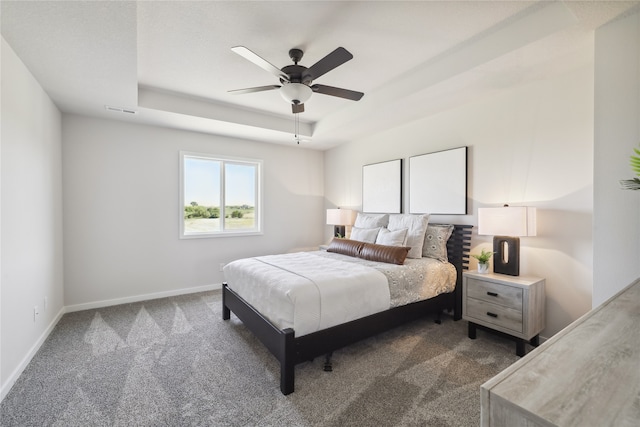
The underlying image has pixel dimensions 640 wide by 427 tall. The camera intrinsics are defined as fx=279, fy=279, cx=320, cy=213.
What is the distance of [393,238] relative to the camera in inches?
134

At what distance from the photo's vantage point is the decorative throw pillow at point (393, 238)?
3375 mm

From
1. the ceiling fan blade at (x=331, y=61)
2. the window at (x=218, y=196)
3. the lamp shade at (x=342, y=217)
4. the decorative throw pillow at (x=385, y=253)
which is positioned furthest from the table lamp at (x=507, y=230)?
the window at (x=218, y=196)

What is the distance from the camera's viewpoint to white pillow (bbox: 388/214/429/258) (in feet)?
11.0

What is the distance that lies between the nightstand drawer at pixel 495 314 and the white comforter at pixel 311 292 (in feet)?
3.04

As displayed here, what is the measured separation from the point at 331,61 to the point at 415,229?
220cm

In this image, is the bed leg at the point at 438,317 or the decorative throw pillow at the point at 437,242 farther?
the decorative throw pillow at the point at 437,242

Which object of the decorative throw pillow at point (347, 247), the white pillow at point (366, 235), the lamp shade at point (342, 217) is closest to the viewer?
the decorative throw pillow at point (347, 247)

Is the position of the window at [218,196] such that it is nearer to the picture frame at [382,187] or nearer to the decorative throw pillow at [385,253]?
the picture frame at [382,187]

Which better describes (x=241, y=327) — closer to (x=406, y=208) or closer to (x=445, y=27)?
(x=406, y=208)

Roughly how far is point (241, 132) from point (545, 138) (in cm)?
391

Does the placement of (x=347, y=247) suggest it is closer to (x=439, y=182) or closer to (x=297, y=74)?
(x=439, y=182)

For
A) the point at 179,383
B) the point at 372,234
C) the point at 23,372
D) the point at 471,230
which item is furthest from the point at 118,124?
the point at 471,230

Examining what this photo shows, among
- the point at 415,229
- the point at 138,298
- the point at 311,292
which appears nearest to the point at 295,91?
the point at 311,292

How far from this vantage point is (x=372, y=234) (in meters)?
3.79
